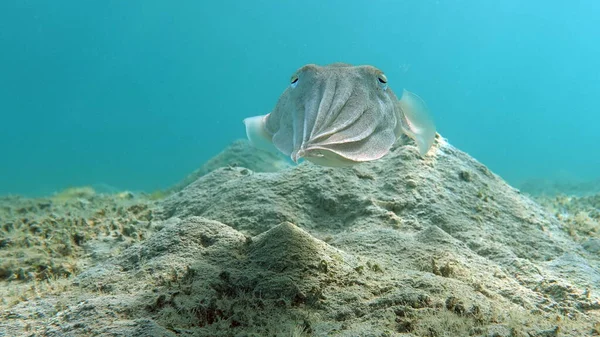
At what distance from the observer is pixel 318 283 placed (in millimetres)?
2484

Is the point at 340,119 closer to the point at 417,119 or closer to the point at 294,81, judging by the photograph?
the point at 294,81

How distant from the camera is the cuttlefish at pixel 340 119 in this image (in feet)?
8.96

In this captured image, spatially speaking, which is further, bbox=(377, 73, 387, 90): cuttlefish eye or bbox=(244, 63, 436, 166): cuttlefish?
bbox=(377, 73, 387, 90): cuttlefish eye

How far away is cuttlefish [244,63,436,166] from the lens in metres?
2.73

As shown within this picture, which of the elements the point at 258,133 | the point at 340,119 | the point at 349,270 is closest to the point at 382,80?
the point at 340,119

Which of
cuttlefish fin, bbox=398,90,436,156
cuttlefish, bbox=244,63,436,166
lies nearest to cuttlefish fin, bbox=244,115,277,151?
cuttlefish, bbox=244,63,436,166

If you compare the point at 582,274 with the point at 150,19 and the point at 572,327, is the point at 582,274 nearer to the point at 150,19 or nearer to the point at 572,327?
the point at 572,327

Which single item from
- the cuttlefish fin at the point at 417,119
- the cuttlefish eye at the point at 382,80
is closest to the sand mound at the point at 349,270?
the cuttlefish fin at the point at 417,119

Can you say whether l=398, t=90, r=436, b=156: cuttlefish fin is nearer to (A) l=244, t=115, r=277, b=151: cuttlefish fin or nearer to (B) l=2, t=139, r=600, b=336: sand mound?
(B) l=2, t=139, r=600, b=336: sand mound

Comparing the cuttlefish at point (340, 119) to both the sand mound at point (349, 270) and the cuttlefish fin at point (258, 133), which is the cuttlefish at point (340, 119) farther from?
the sand mound at point (349, 270)

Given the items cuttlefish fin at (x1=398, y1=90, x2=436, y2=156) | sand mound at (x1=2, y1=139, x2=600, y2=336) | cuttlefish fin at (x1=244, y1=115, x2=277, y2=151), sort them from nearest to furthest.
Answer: sand mound at (x1=2, y1=139, x2=600, y2=336) → cuttlefish fin at (x1=398, y1=90, x2=436, y2=156) → cuttlefish fin at (x1=244, y1=115, x2=277, y2=151)

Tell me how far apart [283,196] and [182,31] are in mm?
112012

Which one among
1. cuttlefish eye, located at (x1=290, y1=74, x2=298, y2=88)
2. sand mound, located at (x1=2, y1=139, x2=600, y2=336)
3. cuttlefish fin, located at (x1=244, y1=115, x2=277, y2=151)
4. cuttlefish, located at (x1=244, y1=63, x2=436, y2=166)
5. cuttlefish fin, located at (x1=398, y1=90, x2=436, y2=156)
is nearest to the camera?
sand mound, located at (x1=2, y1=139, x2=600, y2=336)

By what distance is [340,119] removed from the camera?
295cm
